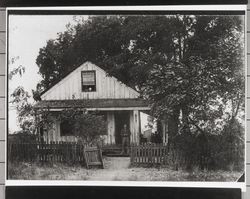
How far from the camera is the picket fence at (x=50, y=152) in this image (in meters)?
4.37

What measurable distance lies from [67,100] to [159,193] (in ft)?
3.79

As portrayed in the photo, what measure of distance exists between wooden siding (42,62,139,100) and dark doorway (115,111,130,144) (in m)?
0.15

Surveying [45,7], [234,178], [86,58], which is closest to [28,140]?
[86,58]

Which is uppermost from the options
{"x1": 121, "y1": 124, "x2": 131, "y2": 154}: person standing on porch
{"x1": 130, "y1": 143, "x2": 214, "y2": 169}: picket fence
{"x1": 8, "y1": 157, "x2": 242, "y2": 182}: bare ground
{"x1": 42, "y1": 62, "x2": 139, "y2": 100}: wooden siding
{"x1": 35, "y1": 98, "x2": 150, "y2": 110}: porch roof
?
{"x1": 42, "y1": 62, "x2": 139, "y2": 100}: wooden siding

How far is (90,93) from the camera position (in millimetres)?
4379

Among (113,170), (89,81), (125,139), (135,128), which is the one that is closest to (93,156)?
(113,170)

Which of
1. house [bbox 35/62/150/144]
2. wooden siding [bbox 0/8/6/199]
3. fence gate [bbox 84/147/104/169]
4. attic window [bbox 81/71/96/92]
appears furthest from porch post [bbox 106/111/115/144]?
wooden siding [bbox 0/8/6/199]

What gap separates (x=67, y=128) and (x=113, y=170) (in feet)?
1.81

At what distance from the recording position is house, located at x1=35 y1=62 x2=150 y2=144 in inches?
171

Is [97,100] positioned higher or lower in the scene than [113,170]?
higher

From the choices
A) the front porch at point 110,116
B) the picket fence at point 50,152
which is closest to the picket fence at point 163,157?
→ the front porch at point 110,116

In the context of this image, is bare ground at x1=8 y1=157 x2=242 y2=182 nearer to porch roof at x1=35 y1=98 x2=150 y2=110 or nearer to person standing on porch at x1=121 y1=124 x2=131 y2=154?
person standing on porch at x1=121 y1=124 x2=131 y2=154

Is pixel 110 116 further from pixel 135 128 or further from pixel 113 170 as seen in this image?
pixel 113 170

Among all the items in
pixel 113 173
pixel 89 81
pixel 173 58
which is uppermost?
pixel 173 58
